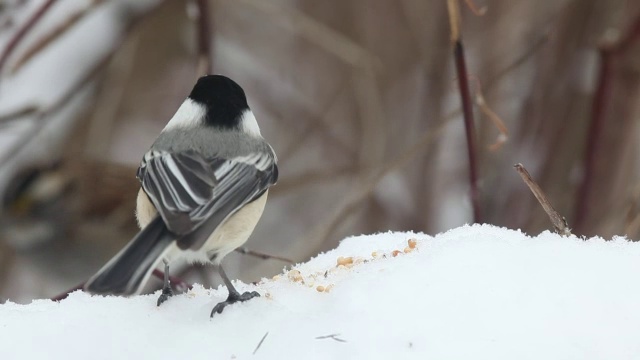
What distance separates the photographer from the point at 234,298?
1.43m

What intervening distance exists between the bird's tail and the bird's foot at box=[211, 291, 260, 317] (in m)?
0.14

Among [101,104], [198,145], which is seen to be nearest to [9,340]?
[198,145]

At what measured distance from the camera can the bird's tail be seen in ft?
4.07

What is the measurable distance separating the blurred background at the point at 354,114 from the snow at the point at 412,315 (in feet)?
3.59

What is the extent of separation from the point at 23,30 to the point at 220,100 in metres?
0.94

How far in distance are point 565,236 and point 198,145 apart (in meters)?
0.74

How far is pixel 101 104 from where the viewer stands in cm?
319

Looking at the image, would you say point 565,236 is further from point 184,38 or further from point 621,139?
point 184,38

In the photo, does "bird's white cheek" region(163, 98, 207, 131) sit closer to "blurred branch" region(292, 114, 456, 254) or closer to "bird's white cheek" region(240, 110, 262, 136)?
"bird's white cheek" region(240, 110, 262, 136)

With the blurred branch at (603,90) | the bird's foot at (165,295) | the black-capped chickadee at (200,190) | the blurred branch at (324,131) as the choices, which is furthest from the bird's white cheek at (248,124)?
the blurred branch at (324,131)

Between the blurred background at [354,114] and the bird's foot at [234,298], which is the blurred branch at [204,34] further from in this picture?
the bird's foot at [234,298]

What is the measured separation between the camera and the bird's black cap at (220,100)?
183 cm

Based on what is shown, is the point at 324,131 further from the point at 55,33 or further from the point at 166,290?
the point at 166,290

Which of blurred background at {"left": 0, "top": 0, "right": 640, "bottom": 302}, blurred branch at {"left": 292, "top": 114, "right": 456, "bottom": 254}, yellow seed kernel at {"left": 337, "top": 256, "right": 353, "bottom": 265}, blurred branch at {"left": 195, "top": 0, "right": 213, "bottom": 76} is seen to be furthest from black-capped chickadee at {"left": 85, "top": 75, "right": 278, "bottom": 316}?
blurred background at {"left": 0, "top": 0, "right": 640, "bottom": 302}
